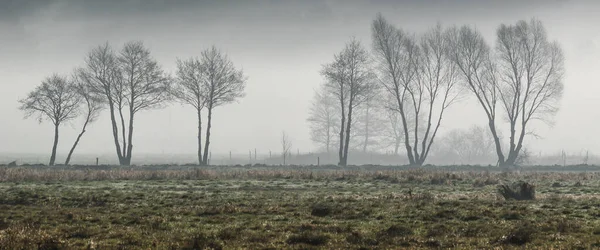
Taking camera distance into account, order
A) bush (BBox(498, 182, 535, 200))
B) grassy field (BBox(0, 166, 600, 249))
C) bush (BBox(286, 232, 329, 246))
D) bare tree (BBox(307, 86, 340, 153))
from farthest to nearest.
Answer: bare tree (BBox(307, 86, 340, 153))
bush (BBox(498, 182, 535, 200))
bush (BBox(286, 232, 329, 246))
grassy field (BBox(0, 166, 600, 249))

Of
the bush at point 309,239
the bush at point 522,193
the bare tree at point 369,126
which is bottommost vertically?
the bush at point 309,239

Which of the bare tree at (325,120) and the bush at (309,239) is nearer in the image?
the bush at (309,239)

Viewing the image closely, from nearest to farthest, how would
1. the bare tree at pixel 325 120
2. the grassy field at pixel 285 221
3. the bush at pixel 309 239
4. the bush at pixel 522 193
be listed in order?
the grassy field at pixel 285 221
the bush at pixel 309 239
the bush at pixel 522 193
the bare tree at pixel 325 120

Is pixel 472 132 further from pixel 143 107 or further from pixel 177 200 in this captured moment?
Result: pixel 177 200

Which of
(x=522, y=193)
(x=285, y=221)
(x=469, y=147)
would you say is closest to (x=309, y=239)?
(x=285, y=221)

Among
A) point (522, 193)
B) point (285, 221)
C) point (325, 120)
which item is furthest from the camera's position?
point (325, 120)

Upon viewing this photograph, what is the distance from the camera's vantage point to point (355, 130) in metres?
119

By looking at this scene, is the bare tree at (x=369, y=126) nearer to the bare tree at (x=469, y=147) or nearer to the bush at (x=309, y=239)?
the bare tree at (x=469, y=147)

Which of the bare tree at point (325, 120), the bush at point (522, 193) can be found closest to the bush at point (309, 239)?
the bush at point (522, 193)

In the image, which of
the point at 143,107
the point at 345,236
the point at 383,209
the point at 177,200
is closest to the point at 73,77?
the point at 143,107

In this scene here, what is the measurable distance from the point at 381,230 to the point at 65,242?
8.88 metres

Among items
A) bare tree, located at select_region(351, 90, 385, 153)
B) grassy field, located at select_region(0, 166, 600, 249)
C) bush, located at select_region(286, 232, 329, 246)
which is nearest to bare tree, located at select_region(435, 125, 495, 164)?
bare tree, located at select_region(351, 90, 385, 153)

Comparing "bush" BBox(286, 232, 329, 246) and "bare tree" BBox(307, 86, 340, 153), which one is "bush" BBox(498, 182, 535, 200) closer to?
"bush" BBox(286, 232, 329, 246)

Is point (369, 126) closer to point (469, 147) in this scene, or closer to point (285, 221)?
point (469, 147)
